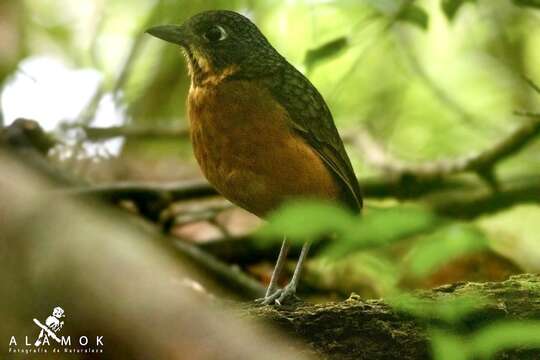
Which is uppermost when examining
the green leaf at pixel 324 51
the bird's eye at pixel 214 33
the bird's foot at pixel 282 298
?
the bird's eye at pixel 214 33

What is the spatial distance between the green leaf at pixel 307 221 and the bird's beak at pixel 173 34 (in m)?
2.28

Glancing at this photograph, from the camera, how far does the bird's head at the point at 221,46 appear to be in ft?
14.9

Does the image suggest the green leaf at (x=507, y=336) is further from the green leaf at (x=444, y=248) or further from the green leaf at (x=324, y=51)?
the green leaf at (x=324, y=51)

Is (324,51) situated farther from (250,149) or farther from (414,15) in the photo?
(250,149)

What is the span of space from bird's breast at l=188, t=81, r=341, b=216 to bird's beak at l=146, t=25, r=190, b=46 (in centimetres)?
27

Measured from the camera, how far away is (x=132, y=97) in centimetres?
799

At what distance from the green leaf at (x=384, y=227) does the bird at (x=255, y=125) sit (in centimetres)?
206

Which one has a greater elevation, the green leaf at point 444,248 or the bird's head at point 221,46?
the bird's head at point 221,46

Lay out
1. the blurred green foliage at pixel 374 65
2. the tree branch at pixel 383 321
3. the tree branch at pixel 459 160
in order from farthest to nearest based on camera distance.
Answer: the blurred green foliage at pixel 374 65 → the tree branch at pixel 459 160 → the tree branch at pixel 383 321

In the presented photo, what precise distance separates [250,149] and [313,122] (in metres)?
0.57

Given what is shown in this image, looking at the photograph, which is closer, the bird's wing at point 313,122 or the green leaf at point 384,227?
the green leaf at point 384,227

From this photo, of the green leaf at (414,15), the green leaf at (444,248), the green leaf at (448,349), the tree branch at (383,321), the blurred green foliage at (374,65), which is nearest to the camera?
the green leaf at (448,349)

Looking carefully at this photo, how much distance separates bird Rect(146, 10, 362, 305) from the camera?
418 centimetres

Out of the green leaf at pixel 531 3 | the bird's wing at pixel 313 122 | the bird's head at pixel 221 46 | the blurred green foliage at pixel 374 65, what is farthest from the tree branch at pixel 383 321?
the blurred green foliage at pixel 374 65
